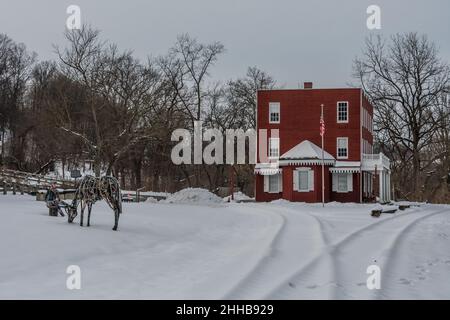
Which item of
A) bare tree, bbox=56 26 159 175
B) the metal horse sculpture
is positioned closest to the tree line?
bare tree, bbox=56 26 159 175

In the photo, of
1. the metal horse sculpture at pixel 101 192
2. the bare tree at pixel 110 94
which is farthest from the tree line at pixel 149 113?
the metal horse sculpture at pixel 101 192

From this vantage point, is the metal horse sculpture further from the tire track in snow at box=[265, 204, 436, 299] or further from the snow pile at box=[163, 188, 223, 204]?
the snow pile at box=[163, 188, 223, 204]

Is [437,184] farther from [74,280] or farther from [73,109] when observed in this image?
[74,280]

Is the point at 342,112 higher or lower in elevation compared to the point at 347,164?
higher

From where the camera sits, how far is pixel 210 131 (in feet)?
210

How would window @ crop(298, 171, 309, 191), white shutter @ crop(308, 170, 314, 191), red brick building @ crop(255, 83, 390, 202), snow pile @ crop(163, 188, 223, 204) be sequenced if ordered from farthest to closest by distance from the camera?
red brick building @ crop(255, 83, 390, 202), window @ crop(298, 171, 309, 191), white shutter @ crop(308, 170, 314, 191), snow pile @ crop(163, 188, 223, 204)

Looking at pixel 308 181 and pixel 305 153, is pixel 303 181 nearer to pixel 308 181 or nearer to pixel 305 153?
pixel 308 181

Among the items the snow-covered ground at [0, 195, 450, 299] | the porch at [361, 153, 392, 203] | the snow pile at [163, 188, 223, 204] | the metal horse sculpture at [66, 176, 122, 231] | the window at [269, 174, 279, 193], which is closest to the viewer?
the snow-covered ground at [0, 195, 450, 299]

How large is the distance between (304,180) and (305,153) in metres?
2.00

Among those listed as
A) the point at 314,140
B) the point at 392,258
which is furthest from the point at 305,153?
the point at 392,258

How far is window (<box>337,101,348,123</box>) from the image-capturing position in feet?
152

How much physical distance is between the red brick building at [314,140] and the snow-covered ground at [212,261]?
25813mm

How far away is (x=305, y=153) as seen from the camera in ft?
145

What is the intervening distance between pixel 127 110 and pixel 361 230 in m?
38.9
